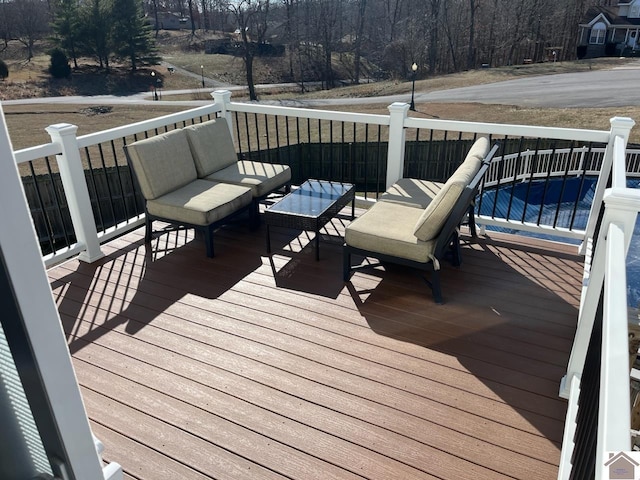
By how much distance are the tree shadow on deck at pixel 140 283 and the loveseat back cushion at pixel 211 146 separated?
2.29 feet

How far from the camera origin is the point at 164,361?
2641mm

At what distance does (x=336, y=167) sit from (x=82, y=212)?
10.2m

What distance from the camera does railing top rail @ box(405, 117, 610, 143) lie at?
11.3ft

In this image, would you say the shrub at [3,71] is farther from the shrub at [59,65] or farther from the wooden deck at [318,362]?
the wooden deck at [318,362]

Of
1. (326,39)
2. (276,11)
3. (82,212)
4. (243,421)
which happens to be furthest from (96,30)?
(243,421)

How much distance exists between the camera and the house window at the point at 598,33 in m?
31.6

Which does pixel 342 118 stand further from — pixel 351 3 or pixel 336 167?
pixel 351 3

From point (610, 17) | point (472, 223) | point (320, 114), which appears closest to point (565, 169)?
point (472, 223)

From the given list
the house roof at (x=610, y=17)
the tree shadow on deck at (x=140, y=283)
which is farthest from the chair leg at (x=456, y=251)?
the house roof at (x=610, y=17)

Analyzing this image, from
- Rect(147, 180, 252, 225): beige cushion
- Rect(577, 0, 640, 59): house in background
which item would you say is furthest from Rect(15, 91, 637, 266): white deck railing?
Rect(577, 0, 640, 59): house in background

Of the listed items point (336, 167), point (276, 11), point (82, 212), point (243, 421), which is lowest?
point (336, 167)

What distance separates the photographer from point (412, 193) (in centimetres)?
383

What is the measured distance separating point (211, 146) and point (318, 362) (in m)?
2.59

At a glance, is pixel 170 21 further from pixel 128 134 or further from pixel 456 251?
pixel 456 251
